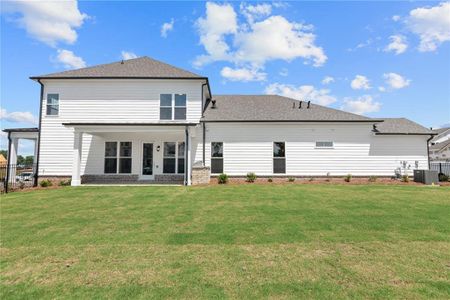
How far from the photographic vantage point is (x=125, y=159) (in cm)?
1584

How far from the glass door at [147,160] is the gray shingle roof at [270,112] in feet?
13.1

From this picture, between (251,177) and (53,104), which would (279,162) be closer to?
(251,177)

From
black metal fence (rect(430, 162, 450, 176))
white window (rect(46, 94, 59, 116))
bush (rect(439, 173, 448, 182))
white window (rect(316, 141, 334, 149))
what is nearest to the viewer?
bush (rect(439, 173, 448, 182))

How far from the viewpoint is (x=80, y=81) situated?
16.0m

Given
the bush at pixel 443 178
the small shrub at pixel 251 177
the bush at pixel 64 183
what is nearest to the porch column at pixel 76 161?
the bush at pixel 64 183

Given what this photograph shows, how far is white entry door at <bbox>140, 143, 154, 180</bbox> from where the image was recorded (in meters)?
15.9

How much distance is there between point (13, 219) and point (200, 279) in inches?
245

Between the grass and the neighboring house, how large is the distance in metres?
7.64

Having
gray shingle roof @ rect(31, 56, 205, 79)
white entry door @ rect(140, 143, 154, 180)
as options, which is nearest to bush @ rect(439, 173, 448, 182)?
gray shingle roof @ rect(31, 56, 205, 79)

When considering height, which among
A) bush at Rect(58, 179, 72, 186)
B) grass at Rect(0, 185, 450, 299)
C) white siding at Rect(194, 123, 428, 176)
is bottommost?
grass at Rect(0, 185, 450, 299)

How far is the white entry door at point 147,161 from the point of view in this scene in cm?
1586

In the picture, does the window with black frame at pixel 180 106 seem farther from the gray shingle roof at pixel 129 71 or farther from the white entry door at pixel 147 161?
the white entry door at pixel 147 161

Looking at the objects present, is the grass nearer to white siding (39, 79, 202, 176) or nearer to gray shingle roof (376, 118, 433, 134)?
white siding (39, 79, 202, 176)

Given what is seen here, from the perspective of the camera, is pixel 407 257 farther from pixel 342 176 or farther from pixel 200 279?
pixel 342 176
